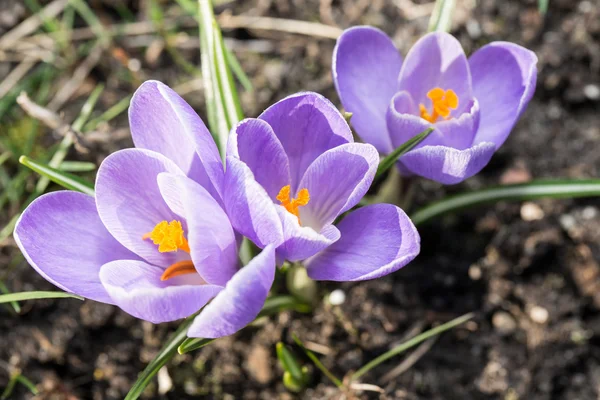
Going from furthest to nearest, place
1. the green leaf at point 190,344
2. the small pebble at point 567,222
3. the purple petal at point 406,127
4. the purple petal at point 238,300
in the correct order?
the small pebble at point 567,222, the purple petal at point 406,127, the green leaf at point 190,344, the purple petal at point 238,300

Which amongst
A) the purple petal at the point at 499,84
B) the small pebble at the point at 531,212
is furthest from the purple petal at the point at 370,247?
the small pebble at the point at 531,212

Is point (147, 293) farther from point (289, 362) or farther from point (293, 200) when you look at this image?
point (289, 362)

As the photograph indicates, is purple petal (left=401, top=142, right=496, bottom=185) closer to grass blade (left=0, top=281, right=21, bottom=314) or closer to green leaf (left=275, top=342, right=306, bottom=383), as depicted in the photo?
green leaf (left=275, top=342, right=306, bottom=383)


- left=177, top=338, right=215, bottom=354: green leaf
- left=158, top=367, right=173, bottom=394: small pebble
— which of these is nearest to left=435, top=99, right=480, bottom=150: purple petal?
left=177, top=338, right=215, bottom=354: green leaf

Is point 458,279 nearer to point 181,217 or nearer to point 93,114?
point 181,217

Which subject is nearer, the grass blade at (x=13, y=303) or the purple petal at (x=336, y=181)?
the purple petal at (x=336, y=181)

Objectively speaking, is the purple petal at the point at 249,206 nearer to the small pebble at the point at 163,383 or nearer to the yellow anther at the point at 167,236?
the yellow anther at the point at 167,236

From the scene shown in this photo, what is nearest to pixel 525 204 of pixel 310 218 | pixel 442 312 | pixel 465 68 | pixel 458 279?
pixel 458 279

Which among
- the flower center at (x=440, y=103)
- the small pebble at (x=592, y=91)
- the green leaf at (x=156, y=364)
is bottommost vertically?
the small pebble at (x=592, y=91)
